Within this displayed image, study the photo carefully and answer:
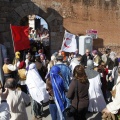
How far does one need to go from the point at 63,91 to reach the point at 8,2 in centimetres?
938

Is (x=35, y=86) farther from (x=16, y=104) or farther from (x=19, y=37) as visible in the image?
(x=19, y=37)

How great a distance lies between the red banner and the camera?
338 inches

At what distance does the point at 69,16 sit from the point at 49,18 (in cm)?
126

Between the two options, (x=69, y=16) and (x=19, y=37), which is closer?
(x=19, y=37)

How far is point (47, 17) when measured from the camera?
13906mm

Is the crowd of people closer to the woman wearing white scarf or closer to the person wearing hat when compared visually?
the woman wearing white scarf

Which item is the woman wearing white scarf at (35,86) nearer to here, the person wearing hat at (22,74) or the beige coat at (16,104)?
the beige coat at (16,104)

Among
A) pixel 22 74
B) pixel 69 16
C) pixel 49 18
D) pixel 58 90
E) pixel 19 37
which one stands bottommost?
pixel 22 74

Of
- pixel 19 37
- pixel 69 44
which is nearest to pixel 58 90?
pixel 19 37

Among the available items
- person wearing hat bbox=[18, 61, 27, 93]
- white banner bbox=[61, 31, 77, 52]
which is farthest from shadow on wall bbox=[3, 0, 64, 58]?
person wearing hat bbox=[18, 61, 27, 93]

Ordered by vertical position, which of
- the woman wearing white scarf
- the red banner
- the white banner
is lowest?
the woman wearing white scarf

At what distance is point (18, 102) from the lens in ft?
14.3

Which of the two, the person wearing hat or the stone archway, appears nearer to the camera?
the person wearing hat

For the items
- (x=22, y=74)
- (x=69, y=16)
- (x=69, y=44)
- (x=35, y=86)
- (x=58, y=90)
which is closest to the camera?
(x=58, y=90)
